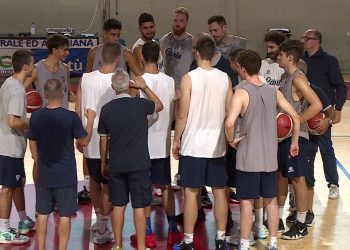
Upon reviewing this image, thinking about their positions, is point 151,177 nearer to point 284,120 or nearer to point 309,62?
point 284,120

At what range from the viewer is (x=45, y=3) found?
19047 millimetres

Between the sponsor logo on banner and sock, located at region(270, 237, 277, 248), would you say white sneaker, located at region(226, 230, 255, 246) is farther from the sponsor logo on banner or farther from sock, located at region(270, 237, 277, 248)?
the sponsor logo on banner

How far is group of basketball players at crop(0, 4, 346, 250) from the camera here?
5.24 m

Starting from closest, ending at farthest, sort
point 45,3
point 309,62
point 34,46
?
point 309,62 → point 34,46 → point 45,3

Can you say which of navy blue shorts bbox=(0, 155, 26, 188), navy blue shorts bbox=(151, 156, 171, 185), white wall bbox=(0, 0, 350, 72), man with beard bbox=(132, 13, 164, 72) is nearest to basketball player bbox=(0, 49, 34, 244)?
navy blue shorts bbox=(0, 155, 26, 188)

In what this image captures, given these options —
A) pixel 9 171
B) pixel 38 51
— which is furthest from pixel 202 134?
pixel 38 51

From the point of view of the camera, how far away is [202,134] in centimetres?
561

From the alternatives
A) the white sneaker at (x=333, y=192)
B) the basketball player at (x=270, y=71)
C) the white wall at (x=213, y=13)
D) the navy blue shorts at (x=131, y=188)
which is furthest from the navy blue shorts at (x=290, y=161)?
the white wall at (x=213, y=13)

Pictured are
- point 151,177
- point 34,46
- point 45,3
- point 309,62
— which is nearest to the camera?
point 151,177

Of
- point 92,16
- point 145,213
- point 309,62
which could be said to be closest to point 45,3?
point 92,16

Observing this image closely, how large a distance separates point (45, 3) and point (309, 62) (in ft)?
44.0

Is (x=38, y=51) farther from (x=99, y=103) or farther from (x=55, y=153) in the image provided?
(x=55, y=153)

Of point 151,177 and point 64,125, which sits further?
point 151,177

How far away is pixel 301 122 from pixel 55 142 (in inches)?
90.1
